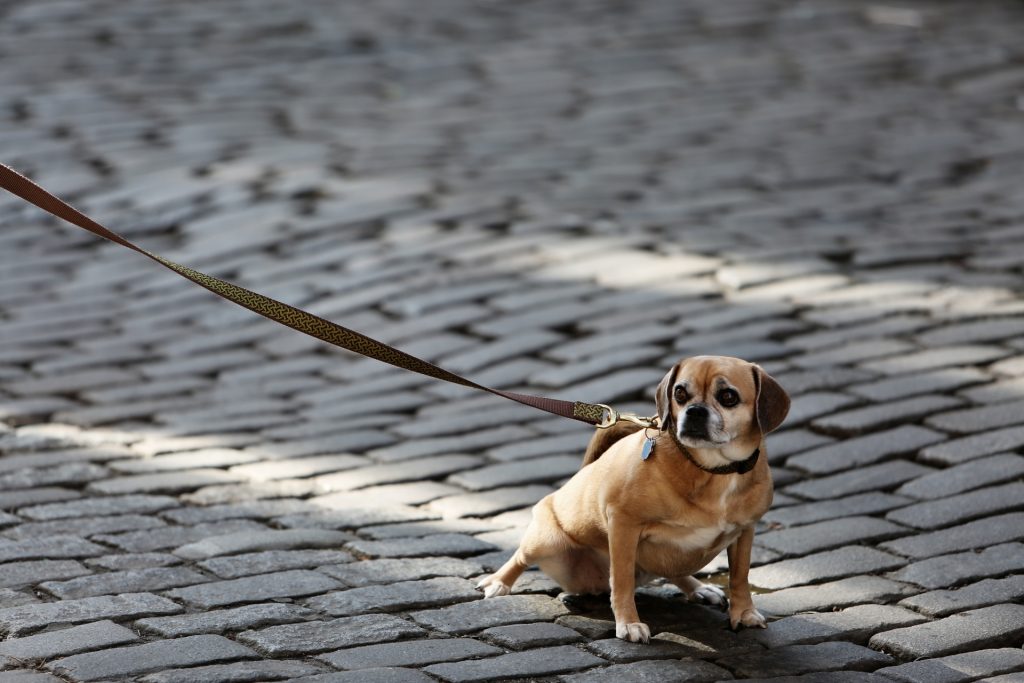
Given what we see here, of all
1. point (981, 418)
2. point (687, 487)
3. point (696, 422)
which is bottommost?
point (981, 418)

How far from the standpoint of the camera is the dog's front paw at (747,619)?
3346 mm

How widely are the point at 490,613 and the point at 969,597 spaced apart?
120 cm

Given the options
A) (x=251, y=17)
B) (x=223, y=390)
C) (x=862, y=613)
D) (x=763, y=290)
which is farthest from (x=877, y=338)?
(x=251, y=17)

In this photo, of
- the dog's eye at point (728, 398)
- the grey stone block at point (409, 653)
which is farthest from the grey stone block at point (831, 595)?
the grey stone block at point (409, 653)

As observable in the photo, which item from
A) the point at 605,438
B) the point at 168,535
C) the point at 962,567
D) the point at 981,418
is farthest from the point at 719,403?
the point at 981,418

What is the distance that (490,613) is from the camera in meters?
3.46

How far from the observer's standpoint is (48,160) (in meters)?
8.59

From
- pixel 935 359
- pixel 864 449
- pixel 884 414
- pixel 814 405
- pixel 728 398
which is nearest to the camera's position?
→ pixel 728 398

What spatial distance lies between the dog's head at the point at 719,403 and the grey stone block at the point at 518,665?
0.55 metres

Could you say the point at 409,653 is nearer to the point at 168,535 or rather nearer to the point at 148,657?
the point at 148,657

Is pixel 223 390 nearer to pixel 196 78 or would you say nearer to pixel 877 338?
pixel 877 338

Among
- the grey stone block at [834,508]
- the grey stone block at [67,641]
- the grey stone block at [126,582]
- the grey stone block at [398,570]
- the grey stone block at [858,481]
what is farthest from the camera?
the grey stone block at [858,481]

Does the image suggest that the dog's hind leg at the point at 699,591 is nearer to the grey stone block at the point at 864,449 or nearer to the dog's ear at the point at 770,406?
the dog's ear at the point at 770,406

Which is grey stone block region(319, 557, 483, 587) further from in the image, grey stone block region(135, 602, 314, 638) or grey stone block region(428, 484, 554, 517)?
grey stone block region(428, 484, 554, 517)
